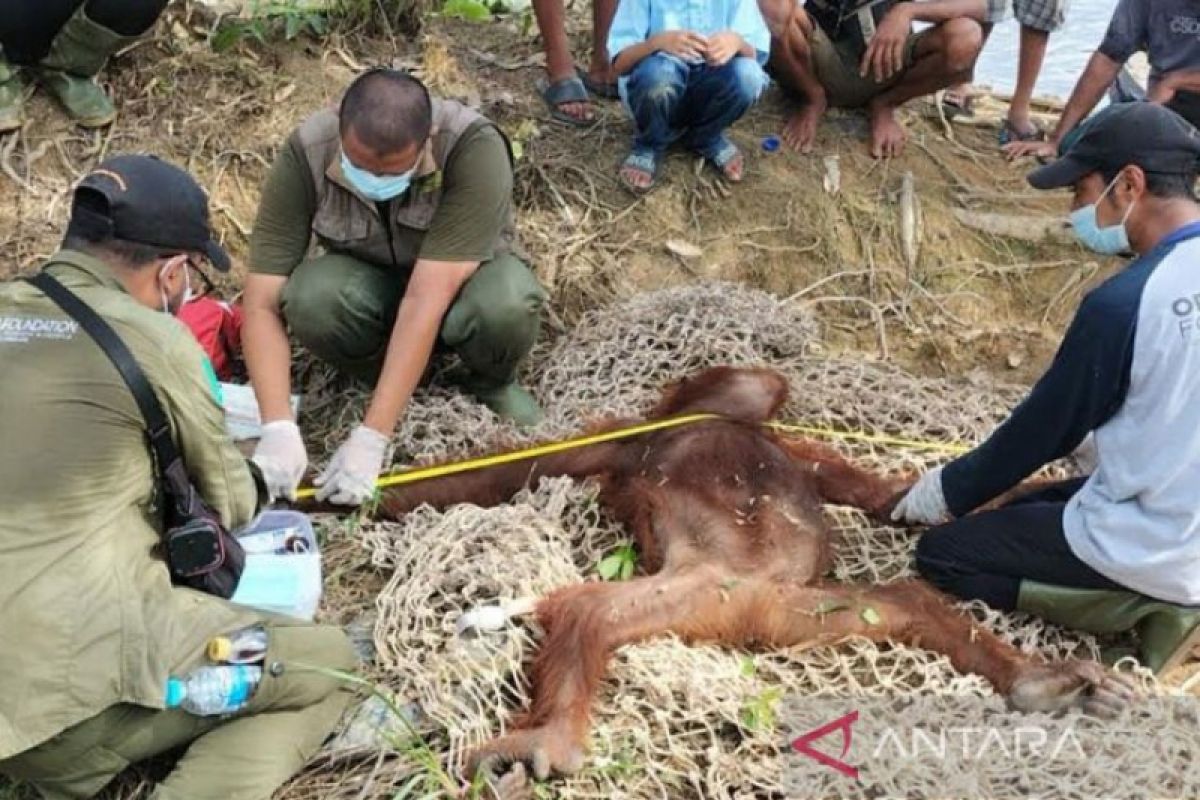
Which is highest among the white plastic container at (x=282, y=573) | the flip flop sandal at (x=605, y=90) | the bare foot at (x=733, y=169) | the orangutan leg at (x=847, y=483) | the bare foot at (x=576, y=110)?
the flip flop sandal at (x=605, y=90)

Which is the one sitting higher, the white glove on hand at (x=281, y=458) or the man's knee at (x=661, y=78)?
the man's knee at (x=661, y=78)

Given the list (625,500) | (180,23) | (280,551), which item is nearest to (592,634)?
(625,500)

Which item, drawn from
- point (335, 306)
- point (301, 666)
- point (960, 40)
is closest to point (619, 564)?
point (301, 666)

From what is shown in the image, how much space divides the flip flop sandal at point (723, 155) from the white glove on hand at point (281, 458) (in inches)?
86.6

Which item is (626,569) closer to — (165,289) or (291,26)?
(165,289)

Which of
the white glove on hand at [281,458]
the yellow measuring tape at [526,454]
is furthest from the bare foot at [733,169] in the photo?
the white glove on hand at [281,458]

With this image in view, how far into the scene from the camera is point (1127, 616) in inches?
119

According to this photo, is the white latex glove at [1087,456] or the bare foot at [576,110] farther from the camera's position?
the bare foot at [576,110]

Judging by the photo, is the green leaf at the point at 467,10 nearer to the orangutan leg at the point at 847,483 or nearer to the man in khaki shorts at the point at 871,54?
the man in khaki shorts at the point at 871,54

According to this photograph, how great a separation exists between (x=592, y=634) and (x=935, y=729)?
0.84 meters

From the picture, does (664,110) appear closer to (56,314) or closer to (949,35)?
(949,35)

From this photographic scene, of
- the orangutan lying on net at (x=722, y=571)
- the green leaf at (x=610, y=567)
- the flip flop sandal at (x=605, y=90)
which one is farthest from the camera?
the flip flop sandal at (x=605, y=90)

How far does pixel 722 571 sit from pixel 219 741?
1288mm

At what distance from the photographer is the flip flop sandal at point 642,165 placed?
15.4 ft
